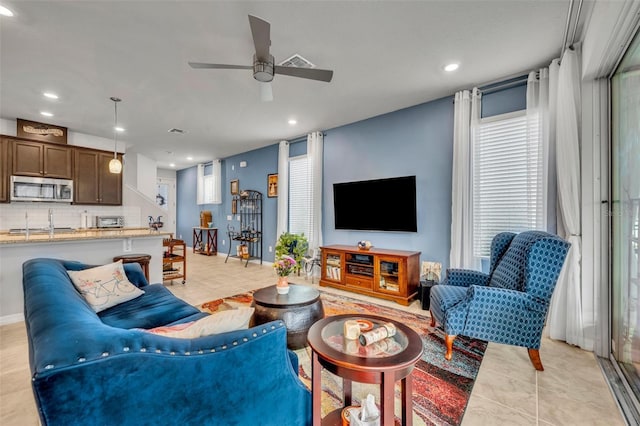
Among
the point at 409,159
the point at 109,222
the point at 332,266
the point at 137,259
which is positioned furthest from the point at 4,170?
the point at 409,159

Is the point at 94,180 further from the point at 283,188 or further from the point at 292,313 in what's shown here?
the point at 292,313

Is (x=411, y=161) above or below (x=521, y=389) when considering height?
above

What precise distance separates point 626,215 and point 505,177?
1.26 meters

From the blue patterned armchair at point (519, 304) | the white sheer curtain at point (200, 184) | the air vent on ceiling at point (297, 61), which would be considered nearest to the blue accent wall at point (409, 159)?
the blue patterned armchair at point (519, 304)

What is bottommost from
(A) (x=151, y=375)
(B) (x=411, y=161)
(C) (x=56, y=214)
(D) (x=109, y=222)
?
(A) (x=151, y=375)

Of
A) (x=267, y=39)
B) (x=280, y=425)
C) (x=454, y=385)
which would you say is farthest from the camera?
(x=267, y=39)

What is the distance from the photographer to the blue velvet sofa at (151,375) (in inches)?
27.0

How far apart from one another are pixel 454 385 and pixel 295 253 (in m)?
3.34

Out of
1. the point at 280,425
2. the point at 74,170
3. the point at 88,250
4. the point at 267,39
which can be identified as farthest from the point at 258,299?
the point at 74,170

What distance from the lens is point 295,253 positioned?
4957mm

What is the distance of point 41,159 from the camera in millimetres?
4801

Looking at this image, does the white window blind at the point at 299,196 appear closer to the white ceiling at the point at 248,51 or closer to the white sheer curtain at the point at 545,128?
the white ceiling at the point at 248,51

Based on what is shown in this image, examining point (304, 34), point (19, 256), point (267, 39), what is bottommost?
point (19, 256)

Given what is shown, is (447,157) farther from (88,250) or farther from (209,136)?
(88,250)
